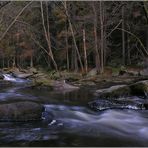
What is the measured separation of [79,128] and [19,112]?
1.85 m

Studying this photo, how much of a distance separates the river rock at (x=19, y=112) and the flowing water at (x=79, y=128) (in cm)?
27

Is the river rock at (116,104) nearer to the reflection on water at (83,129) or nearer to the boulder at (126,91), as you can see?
the reflection on water at (83,129)

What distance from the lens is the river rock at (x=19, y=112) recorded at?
964cm

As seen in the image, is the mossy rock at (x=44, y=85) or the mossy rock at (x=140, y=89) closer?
the mossy rock at (x=140, y=89)

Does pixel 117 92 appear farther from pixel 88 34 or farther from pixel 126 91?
pixel 88 34

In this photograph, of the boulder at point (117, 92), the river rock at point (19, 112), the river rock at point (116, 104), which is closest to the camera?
the river rock at point (19, 112)

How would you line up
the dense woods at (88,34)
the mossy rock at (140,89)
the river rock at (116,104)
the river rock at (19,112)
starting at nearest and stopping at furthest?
the river rock at (19,112), the river rock at (116,104), the mossy rock at (140,89), the dense woods at (88,34)

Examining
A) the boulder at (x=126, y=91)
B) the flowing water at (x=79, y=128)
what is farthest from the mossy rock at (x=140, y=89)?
the flowing water at (x=79, y=128)

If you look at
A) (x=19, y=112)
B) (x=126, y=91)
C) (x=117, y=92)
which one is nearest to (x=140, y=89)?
(x=126, y=91)

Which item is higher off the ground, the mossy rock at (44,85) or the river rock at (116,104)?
the mossy rock at (44,85)

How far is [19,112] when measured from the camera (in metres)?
9.70

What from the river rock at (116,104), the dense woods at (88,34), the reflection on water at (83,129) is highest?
the dense woods at (88,34)

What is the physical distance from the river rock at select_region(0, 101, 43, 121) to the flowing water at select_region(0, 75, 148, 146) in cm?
27

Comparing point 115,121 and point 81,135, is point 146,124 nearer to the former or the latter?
point 115,121
